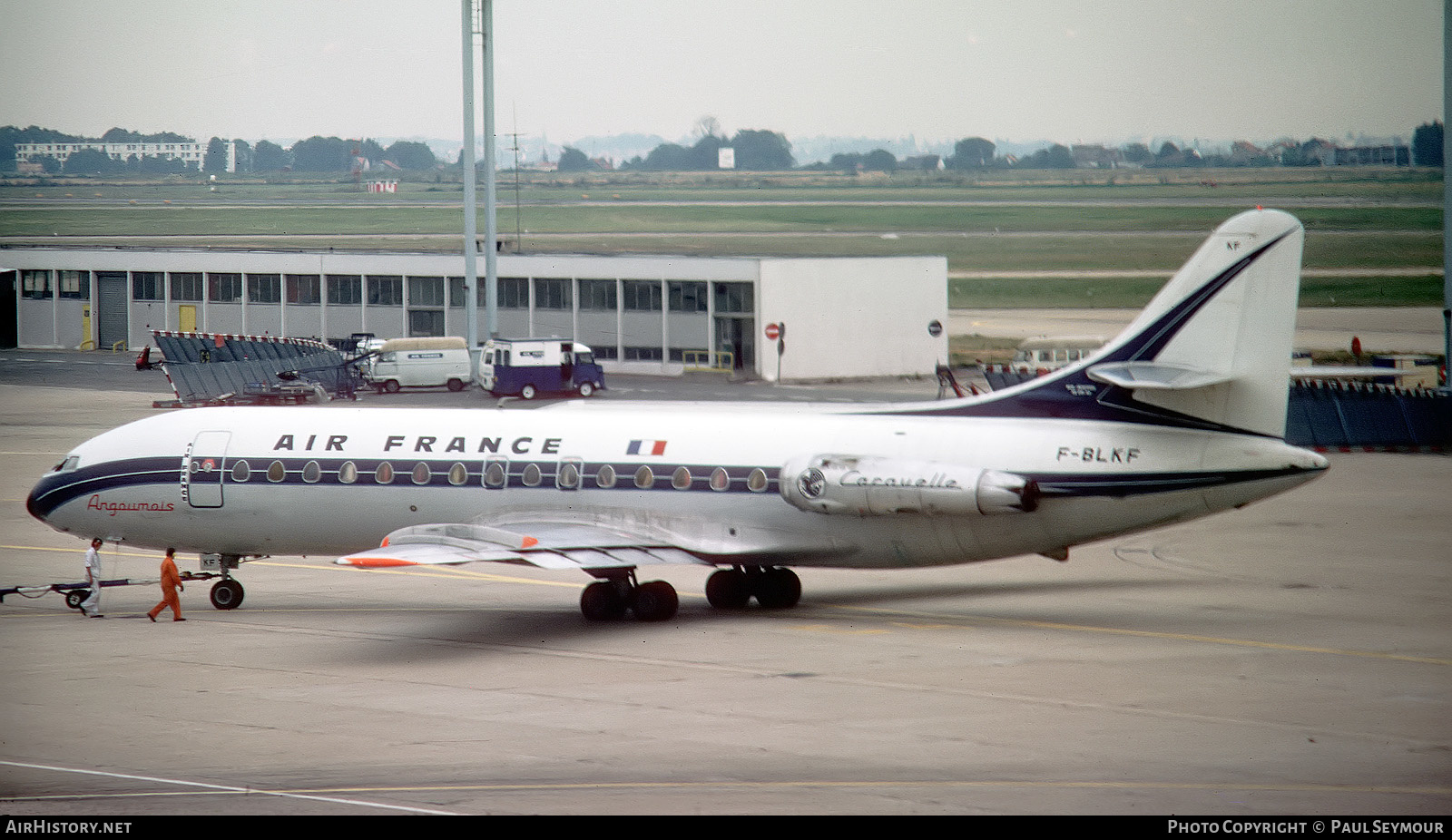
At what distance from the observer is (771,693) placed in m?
21.5

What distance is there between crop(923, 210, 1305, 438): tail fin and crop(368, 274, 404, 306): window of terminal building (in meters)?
66.0

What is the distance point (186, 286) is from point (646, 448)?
228 ft

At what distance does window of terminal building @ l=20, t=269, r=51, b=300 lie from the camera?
9275 cm

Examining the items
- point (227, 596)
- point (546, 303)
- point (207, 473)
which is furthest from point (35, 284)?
point (227, 596)

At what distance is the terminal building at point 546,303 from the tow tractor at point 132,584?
47460mm

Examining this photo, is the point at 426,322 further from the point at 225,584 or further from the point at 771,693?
the point at 771,693

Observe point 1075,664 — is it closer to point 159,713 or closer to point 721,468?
point 721,468

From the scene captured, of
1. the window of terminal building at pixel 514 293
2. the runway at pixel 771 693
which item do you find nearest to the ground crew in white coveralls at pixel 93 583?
the runway at pixel 771 693

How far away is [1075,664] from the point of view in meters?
23.1

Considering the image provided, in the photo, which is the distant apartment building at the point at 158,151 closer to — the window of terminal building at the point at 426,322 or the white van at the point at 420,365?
the white van at the point at 420,365

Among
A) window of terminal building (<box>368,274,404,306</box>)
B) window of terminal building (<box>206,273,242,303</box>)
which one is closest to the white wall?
window of terminal building (<box>368,274,404,306</box>)

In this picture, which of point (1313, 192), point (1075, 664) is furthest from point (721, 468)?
point (1313, 192)

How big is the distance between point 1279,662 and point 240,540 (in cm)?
1801

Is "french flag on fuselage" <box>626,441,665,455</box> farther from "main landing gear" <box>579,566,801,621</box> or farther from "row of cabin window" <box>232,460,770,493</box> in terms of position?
"main landing gear" <box>579,566,801,621</box>
